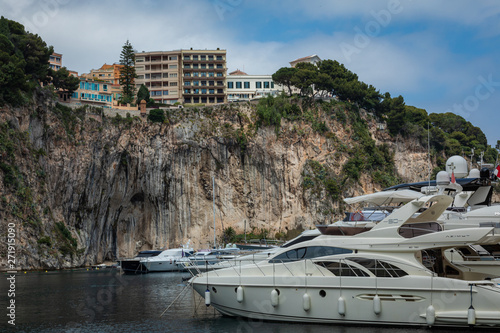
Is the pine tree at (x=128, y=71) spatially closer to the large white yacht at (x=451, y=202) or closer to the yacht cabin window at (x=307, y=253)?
the large white yacht at (x=451, y=202)

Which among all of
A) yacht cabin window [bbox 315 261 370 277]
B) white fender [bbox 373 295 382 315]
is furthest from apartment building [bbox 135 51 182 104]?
white fender [bbox 373 295 382 315]

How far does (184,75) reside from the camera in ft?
333

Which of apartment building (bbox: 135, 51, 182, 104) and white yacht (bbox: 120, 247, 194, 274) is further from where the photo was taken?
apartment building (bbox: 135, 51, 182, 104)

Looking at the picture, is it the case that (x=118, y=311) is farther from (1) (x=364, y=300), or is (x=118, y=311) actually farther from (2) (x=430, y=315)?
(2) (x=430, y=315)

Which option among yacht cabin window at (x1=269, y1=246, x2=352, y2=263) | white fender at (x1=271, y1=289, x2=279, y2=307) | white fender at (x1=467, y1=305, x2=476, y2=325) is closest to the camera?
white fender at (x1=467, y1=305, x2=476, y2=325)

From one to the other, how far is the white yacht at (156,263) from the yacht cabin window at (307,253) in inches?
1380

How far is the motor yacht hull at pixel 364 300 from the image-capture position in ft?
72.6

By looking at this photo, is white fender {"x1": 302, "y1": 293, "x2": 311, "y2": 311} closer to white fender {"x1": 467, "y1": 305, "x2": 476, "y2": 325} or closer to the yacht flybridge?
the yacht flybridge

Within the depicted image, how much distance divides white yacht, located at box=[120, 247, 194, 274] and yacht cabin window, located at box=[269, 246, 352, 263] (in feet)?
115

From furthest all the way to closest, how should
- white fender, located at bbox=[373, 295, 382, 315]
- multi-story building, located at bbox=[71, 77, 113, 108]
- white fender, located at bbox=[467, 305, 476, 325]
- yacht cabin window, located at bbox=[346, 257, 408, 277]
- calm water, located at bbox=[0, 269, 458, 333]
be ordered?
multi-story building, located at bbox=[71, 77, 113, 108] → calm water, located at bbox=[0, 269, 458, 333] → yacht cabin window, located at bbox=[346, 257, 408, 277] → white fender, located at bbox=[373, 295, 382, 315] → white fender, located at bbox=[467, 305, 476, 325]

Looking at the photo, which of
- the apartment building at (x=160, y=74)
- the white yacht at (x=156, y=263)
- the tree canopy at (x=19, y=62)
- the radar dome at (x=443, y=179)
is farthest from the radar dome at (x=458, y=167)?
the apartment building at (x=160, y=74)

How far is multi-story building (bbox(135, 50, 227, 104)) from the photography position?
100625 mm

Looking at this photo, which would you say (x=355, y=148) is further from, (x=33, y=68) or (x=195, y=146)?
(x=33, y=68)

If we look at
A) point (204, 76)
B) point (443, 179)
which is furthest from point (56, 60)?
point (443, 179)
